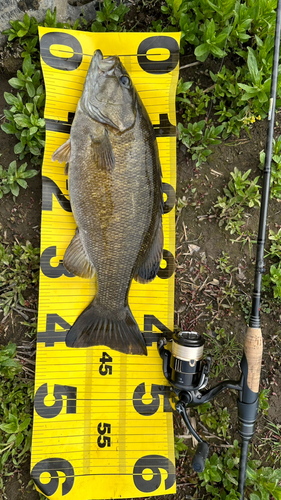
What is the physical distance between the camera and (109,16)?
2682 millimetres

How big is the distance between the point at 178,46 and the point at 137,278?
194 cm

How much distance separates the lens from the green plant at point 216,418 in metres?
2.78

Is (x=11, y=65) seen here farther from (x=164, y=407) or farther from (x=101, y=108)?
(x=164, y=407)

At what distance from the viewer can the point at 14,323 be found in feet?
9.23

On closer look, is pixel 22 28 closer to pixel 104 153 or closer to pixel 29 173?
pixel 29 173

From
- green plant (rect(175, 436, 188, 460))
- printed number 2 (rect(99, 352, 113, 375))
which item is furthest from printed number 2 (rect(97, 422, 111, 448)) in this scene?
green plant (rect(175, 436, 188, 460))

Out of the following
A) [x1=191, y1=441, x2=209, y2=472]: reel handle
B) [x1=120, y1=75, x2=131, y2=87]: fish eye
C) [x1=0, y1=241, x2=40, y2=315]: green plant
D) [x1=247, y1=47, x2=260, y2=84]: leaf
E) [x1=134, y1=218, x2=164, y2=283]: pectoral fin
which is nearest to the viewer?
[x1=191, y1=441, x2=209, y2=472]: reel handle

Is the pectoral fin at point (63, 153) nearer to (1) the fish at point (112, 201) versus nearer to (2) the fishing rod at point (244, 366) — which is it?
(1) the fish at point (112, 201)

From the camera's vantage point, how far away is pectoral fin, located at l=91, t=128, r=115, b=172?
2.31 metres

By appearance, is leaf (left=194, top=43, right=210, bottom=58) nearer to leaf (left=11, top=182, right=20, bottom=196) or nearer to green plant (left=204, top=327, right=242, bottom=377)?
leaf (left=11, top=182, right=20, bottom=196)

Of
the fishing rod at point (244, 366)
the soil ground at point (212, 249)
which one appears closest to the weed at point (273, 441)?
the soil ground at point (212, 249)

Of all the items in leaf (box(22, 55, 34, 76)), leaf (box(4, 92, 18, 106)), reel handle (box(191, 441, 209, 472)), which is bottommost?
reel handle (box(191, 441, 209, 472))

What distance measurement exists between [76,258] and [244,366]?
153 centimetres

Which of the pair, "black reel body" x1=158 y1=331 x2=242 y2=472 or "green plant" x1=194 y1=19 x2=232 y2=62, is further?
"green plant" x1=194 y1=19 x2=232 y2=62
